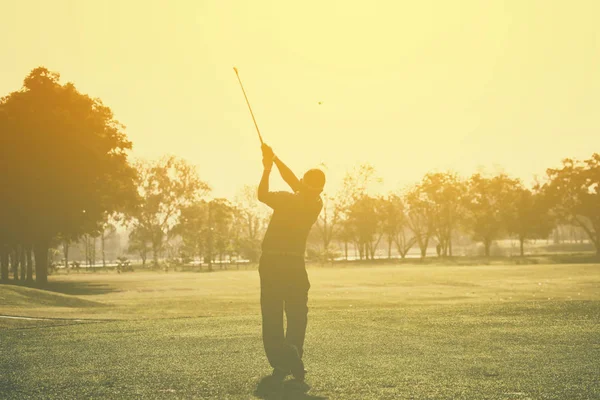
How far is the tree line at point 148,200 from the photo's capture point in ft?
135

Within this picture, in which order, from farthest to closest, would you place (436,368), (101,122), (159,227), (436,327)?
Result: 1. (159,227)
2. (101,122)
3. (436,327)
4. (436,368)

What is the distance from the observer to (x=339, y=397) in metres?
6.66

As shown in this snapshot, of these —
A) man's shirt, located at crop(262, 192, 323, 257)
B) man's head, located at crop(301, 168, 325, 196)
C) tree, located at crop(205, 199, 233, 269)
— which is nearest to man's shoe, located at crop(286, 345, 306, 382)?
man's shirt, located at crop(262, 192, 323, 257)

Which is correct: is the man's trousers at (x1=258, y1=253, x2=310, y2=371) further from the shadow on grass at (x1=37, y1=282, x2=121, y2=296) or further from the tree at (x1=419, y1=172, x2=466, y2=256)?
the tree at (x1=419, y1=172, x2=466, y2=256)

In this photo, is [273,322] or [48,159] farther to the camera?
[48,159]

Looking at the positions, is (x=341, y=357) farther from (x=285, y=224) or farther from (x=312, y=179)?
(x=312, y=179)

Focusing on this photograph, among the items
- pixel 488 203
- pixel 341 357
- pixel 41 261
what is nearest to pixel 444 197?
pixel 488 203

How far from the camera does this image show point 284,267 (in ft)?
25.2

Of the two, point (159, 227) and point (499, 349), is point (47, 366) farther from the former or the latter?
point (159, 227)

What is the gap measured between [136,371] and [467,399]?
13.4 ft

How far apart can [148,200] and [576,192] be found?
57.8 m

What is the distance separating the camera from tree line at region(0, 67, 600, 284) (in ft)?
135

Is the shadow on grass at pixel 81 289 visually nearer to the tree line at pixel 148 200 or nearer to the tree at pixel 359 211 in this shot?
the tree line at pixel 148 200

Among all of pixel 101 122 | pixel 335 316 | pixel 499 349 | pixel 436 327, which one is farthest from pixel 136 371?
pixel 101 122
